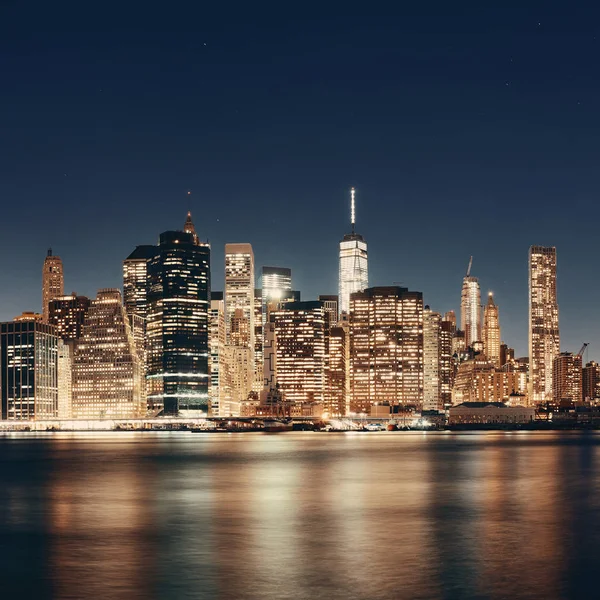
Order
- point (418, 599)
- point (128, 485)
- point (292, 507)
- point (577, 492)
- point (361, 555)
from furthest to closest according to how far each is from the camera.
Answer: point (128, 485) < point (577, 492) < point (292, 507) < point (361, 555) < point (418, 599)

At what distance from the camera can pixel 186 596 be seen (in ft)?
123

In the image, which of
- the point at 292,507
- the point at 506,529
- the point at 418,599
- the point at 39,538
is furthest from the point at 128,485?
the point at 418,599

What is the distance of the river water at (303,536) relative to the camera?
39438mm

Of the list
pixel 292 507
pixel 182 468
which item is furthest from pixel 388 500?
pixel 182 468

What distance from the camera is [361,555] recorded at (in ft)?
151

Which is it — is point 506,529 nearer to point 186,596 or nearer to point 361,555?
point 361,555

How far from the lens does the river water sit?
1553 inches

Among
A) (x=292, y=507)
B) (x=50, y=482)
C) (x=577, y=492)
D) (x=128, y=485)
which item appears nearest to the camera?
(x=292, y=507)

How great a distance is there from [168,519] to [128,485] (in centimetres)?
2703

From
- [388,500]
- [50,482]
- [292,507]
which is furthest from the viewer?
[50,482]

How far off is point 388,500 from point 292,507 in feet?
27.1

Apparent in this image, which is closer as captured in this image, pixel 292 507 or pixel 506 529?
pixel 506 529

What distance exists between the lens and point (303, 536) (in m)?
52.3

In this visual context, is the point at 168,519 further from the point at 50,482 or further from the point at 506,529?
the point at 50,482
